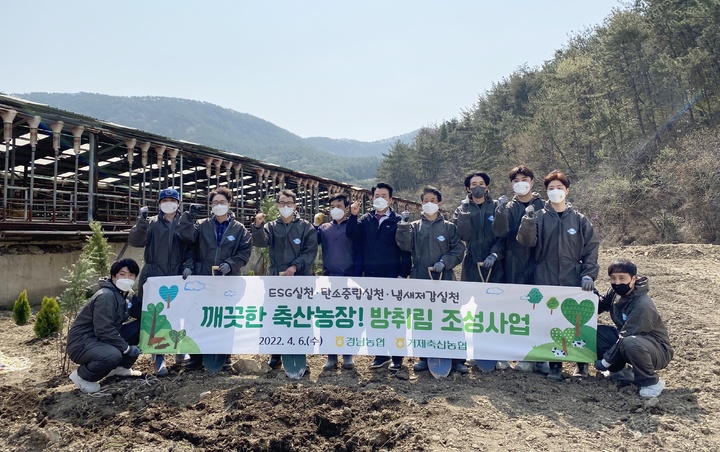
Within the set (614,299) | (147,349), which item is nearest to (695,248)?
(614,299)

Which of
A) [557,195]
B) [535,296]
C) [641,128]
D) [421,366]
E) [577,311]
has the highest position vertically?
[641,128]

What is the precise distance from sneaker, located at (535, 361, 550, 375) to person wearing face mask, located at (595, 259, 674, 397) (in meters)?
0.46

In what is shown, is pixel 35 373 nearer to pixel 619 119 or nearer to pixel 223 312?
pixel 223 312

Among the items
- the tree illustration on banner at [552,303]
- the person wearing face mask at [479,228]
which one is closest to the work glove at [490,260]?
the person wearing face mask at [479,228]

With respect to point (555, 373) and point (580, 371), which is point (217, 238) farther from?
point (580, 371)

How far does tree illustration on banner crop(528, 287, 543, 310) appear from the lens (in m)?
4.76

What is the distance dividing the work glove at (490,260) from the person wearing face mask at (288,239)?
189cm

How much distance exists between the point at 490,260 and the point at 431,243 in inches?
25.9

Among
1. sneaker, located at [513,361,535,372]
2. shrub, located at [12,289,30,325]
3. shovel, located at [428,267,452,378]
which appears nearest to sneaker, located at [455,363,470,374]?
shovel, located at [428,267,452,378]

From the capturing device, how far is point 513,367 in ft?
16.3

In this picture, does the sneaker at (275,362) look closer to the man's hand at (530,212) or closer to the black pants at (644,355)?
the man's hand at (530,212)

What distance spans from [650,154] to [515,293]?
23130 mm

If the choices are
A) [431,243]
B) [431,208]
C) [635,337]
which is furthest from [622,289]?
[431,208]

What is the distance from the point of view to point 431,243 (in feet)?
16.3
